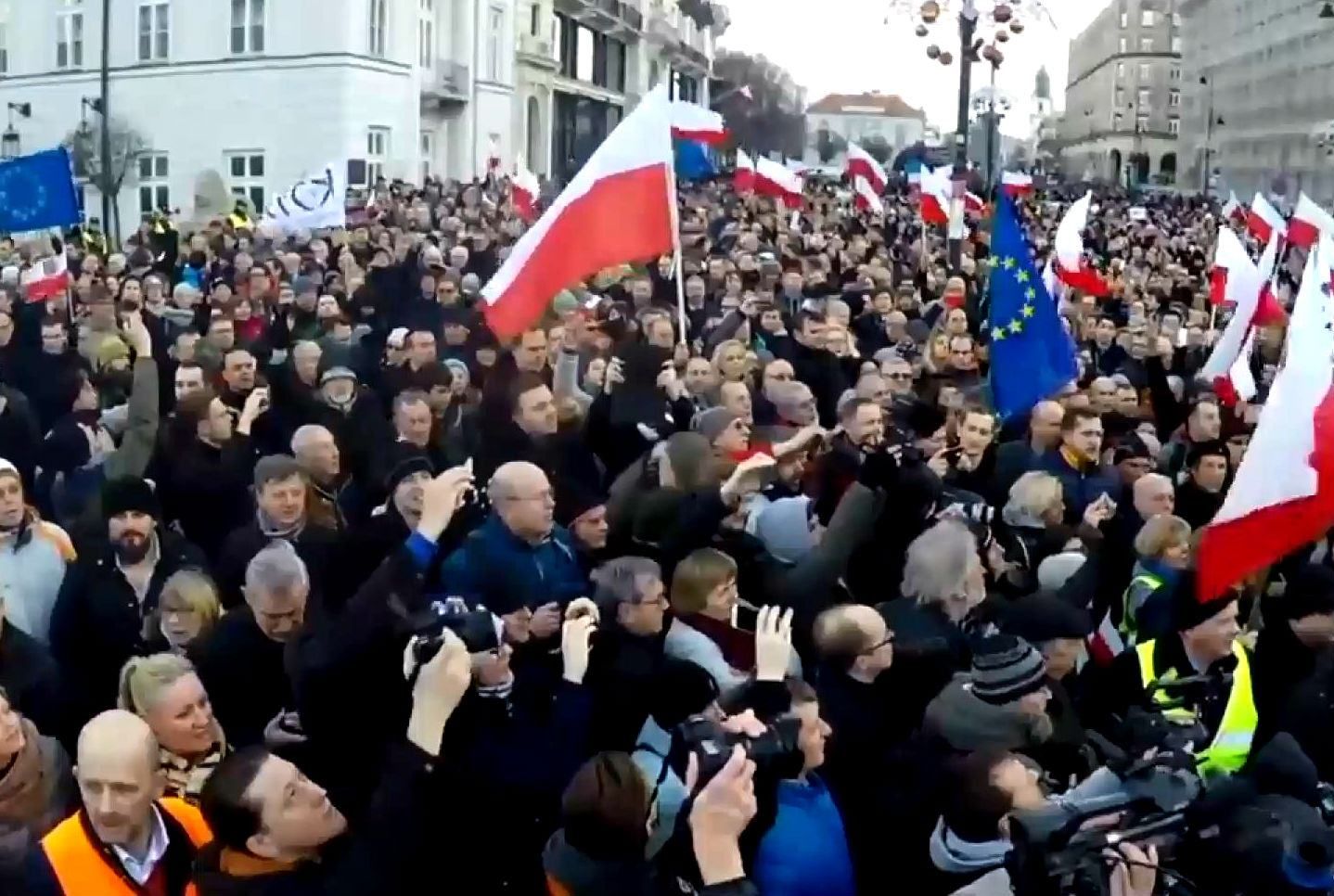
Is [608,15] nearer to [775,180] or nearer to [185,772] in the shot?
[775,180]

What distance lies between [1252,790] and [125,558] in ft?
13.6

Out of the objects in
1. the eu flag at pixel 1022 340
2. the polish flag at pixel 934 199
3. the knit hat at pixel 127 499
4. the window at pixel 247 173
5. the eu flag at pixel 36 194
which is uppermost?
the window at pixel 247 173

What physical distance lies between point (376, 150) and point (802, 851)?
4080 centimetres

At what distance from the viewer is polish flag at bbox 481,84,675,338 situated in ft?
25.7

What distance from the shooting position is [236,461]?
782cm

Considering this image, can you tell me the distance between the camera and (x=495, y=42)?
5109 centimetres

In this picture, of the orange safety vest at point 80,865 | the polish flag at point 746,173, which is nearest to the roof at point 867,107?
the polish flag at point 746,173

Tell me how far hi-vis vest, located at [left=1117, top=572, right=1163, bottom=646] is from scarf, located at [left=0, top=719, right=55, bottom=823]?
3395mm

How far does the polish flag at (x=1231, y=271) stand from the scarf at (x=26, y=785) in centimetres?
865

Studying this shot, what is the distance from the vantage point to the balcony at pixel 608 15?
61.2 metres

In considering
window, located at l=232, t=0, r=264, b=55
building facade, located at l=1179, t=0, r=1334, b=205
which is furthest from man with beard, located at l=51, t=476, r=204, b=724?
building facade, located at l=1179, t=0, r=1334, b=205

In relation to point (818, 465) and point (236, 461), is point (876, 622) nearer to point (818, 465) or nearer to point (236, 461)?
point (818, 465)

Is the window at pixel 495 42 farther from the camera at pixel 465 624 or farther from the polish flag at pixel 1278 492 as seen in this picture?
the camera at pixel 465 624

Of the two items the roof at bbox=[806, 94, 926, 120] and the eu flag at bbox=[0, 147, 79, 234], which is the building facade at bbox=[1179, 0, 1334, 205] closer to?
the eu flag at bbox=[0, 147, 79, 234]
